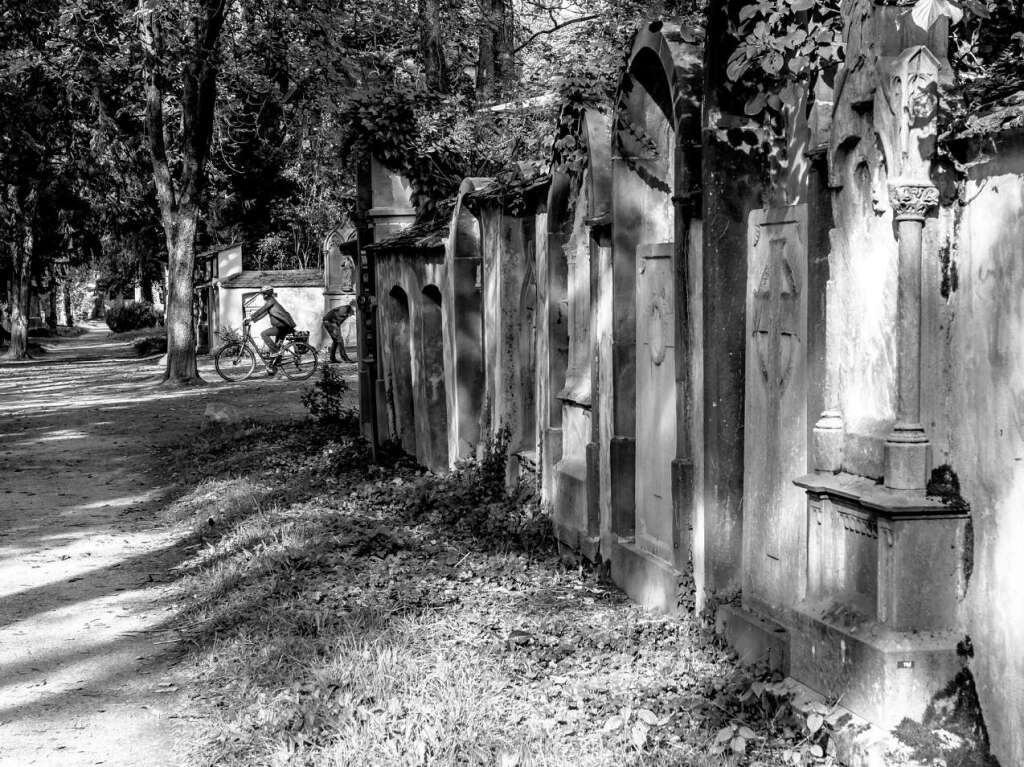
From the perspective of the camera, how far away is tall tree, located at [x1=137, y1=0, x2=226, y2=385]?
74.7 feet

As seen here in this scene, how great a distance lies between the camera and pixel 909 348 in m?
4.23

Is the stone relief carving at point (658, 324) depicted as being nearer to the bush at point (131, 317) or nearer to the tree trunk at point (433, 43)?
the tree trunk at point (433, 43)

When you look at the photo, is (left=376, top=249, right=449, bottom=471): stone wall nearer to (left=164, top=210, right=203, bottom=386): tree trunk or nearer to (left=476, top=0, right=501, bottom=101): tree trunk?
(left=476, top=0, right=501, bottom=101): tree trunk

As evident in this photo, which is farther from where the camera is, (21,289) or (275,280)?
(275,280)

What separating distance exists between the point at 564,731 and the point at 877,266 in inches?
90.2

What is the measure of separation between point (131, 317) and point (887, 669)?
63427 mm

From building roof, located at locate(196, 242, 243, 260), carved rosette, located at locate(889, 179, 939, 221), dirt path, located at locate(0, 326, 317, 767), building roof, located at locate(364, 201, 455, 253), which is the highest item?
building roof, located at locate(196, 242, 243, 260)

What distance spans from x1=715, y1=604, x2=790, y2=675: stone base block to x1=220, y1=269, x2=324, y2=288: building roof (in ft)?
112

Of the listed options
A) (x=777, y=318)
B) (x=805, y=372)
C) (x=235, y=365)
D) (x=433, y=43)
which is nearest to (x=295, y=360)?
(x=235, y=365)

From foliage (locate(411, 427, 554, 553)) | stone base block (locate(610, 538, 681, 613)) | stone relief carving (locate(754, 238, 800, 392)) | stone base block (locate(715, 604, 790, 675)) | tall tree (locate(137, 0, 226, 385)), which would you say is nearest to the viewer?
stone base block (locate(715, 604, 790, 675))

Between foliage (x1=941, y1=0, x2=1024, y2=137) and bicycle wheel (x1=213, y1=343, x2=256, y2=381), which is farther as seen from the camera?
bicycle wheel (x1=213, y1=343, x2=256, y2=381)

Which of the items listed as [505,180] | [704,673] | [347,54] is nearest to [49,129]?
[347,54]

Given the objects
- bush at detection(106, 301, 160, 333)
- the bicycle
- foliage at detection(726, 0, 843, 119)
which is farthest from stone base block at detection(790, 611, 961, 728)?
bush at detection(106, 301, 160, 333)

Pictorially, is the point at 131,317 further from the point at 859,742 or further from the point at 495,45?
the point at 859,742
